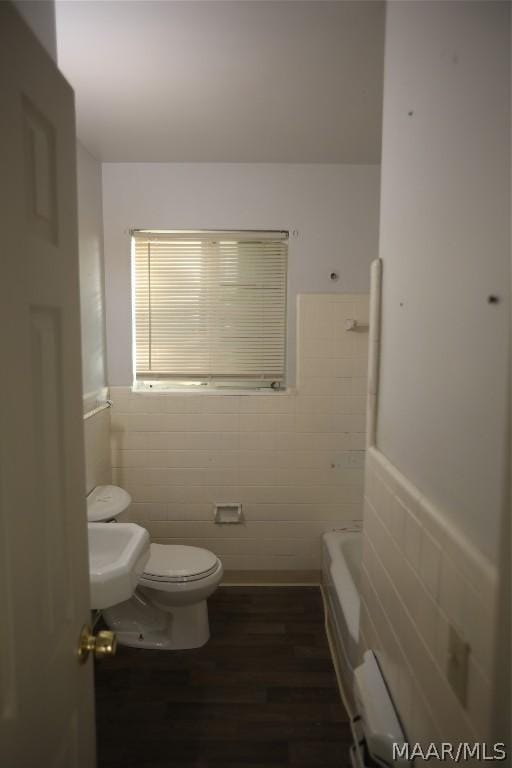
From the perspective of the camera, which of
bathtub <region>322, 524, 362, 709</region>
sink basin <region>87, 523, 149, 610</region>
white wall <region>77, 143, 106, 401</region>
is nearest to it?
sink basin <region>87, 523, 149, 610</region>

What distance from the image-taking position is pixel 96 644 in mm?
839

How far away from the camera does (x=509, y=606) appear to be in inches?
21.9

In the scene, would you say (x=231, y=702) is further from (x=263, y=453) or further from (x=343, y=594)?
(x=263, y=453)

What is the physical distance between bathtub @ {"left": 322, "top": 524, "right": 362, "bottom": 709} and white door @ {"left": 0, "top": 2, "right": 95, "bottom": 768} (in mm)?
1065

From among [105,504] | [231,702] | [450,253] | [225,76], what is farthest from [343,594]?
[225,76]

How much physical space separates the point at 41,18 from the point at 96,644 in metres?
1.19

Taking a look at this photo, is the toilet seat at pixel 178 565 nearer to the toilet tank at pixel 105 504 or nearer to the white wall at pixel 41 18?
the toilet tank at pixel 105 504

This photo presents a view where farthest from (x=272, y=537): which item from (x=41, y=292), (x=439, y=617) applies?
(x=41, y=292)

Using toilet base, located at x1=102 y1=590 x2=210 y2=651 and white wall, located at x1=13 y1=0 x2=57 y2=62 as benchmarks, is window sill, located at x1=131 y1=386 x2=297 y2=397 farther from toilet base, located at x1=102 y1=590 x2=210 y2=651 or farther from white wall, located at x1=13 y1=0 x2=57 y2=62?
white wall, located at x1=13 y1=0 x2=57 y2=62

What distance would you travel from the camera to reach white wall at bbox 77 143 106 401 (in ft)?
7.31

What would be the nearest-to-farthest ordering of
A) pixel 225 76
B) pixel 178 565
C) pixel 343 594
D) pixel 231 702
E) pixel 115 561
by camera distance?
pixel 115 561, pixel 225 76, pixel 231 702, pixel 343 594, pixel 178 565

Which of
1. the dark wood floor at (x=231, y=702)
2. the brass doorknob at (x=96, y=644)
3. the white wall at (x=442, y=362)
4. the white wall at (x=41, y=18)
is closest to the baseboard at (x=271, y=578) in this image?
the dark wood floor at (x=231, y=702)

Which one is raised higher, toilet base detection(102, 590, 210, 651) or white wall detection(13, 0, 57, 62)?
white wall detection(13, 0, 57, 62)

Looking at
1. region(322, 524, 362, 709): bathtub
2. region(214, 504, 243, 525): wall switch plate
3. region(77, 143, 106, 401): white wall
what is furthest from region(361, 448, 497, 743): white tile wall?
region(77, 143, 106, 401): white wall
